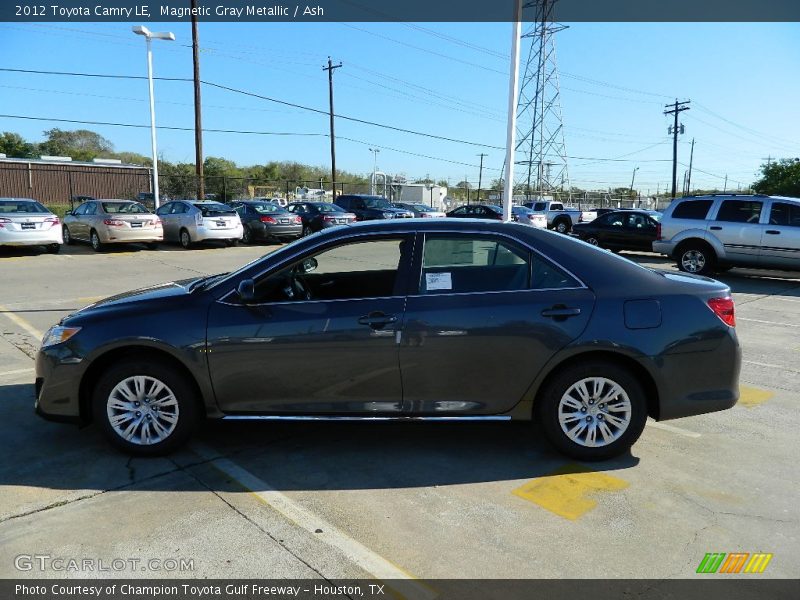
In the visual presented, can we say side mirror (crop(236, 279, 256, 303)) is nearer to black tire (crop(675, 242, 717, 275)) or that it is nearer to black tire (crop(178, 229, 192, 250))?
black tire (crop(675, 242, 717, 275))

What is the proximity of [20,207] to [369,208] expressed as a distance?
14031 millimetres

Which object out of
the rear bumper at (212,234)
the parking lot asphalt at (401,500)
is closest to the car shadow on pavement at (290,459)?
the parking lot asphalt at (401,500)

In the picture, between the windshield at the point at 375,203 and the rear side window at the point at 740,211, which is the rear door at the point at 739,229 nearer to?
the rear side window at the point at 740,211

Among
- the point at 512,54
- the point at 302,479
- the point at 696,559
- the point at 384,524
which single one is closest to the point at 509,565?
the point at 384,524

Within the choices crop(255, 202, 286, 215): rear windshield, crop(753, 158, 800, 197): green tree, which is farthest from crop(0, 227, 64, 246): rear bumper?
crop(753, 158, 800, 197): green tree

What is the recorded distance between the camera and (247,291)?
12.8 feet

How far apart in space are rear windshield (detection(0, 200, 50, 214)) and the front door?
49.8 ft

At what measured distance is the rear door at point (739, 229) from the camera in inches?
519

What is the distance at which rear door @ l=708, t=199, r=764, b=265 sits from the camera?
13.2m

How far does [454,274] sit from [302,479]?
1678 mm

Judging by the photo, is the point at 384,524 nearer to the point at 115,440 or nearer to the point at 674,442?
the point at 115,440

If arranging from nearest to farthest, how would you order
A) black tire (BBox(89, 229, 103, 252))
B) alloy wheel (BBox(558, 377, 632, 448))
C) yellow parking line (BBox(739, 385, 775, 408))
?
alloy wheel (BBox(558, 377, 632, 448)) < yellow parking line (BBox(739, 385, 775, 408)) < black tire (BBox(89, 229, 103, 252))

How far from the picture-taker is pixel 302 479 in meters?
3.87

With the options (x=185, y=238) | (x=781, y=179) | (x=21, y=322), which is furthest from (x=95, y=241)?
(x=781, y=179)
